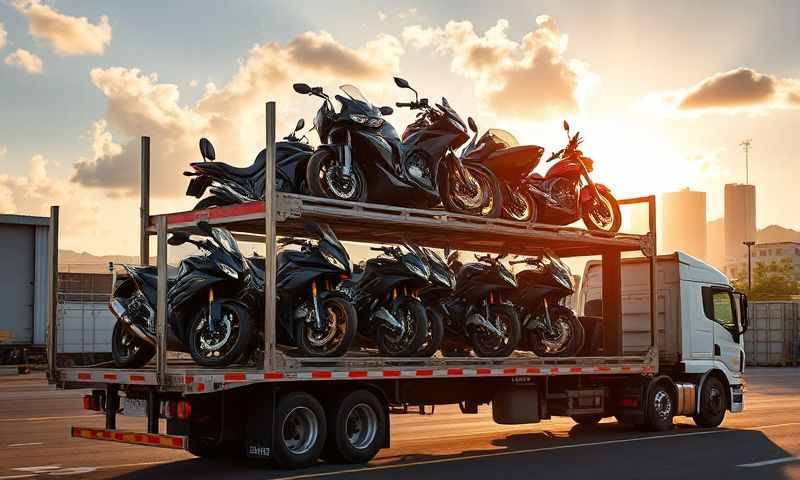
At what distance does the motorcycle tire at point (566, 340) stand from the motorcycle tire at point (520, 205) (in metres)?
1.39

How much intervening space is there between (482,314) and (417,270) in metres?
1.78

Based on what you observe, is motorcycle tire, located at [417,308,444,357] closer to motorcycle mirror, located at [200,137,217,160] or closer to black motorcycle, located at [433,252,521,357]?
black motorcycle, located at [433,252,521,357]

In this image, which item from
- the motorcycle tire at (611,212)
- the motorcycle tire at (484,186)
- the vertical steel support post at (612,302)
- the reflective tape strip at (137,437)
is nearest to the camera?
the reflective tape strip at (137,437)

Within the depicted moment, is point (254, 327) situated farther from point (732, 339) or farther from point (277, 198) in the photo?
point (732, 339)

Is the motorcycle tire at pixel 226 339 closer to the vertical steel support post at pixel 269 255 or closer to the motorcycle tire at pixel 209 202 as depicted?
the vertical steel support post at pixel 269 255

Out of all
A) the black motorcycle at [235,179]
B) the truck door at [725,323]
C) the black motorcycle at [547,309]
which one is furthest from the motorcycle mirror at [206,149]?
the truck door at [725,323]

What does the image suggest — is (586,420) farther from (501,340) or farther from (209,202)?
(209,202)

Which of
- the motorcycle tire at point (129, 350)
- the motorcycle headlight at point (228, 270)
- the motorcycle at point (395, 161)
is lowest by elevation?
the motorcycle tire at point (129, 350)

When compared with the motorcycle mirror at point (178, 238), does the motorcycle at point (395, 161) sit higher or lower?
higher

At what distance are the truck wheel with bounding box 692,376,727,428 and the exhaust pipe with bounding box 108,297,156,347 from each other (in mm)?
9090

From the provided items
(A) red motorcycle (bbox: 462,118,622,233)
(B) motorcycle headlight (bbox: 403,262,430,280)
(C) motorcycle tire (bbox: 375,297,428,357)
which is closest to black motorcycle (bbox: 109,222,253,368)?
(C) motorcycle tire (bbox: 375,297,428,357)

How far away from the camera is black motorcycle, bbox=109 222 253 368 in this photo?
11719mm

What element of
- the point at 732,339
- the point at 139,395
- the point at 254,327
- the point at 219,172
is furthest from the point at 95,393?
the point at 732,339

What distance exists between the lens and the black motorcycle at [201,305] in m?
11.7
